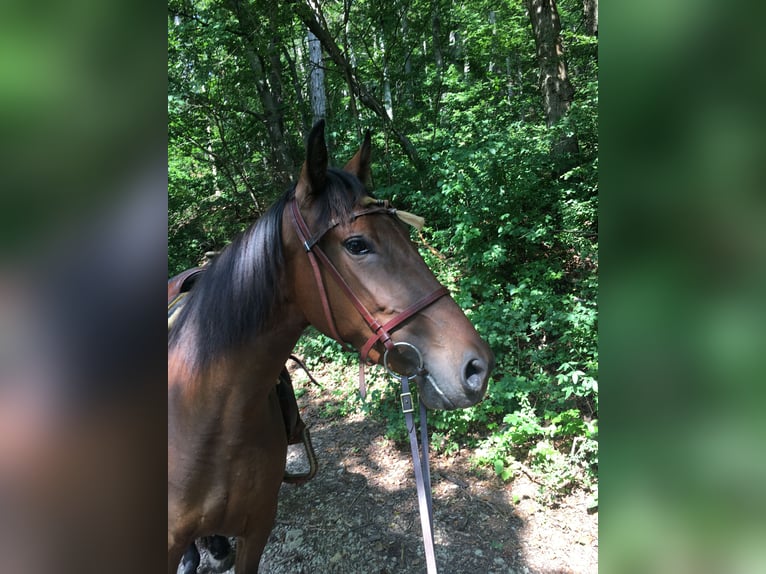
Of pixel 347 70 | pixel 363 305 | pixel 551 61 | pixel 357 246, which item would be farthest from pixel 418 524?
pixel 551 61

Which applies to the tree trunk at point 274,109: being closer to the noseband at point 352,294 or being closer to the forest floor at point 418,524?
the forest floor at point 418,524

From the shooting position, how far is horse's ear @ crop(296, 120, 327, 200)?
1345mm

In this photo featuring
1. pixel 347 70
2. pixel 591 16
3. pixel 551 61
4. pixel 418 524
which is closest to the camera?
pixel 418 524

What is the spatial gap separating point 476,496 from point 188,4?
22.9 ft

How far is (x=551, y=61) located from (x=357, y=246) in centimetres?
616

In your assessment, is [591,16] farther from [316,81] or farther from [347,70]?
[316,81]

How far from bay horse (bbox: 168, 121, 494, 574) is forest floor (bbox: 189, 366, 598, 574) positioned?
170 cm

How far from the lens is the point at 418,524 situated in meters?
3.22

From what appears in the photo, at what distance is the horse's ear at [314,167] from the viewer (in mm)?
1345

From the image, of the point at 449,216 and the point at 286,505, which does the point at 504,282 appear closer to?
the point at 449,216

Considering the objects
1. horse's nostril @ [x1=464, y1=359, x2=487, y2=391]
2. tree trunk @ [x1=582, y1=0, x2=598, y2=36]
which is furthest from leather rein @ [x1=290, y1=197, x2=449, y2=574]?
tree trunk @ [x1=582, y1=0, x2=598, y2=36]
